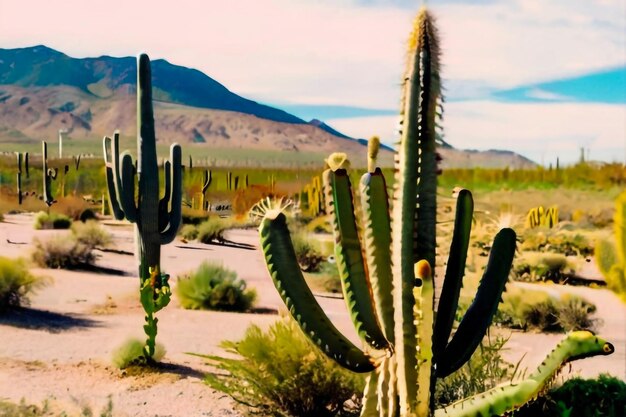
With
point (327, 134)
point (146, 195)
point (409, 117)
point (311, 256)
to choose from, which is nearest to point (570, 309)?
point (146, 195)

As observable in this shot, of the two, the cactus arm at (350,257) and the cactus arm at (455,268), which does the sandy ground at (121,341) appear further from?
the cactus arm at (350,257)

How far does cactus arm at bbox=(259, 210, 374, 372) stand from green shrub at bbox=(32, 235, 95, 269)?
15.7m

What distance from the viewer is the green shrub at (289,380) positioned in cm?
855

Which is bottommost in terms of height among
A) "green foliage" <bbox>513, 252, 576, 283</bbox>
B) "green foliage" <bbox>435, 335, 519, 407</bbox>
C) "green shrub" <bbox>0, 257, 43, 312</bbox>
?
"green foliage" <bbox>513, 252, 576, 283</bbox>

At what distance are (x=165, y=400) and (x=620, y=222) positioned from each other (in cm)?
579

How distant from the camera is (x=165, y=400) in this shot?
993cm

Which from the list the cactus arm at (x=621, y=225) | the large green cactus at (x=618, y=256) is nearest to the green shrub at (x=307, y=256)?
the large green cactus at (x=618, y=256)

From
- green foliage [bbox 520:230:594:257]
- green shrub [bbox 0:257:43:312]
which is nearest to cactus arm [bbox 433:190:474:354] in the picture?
green shrub [bbox 0:257:43:312]

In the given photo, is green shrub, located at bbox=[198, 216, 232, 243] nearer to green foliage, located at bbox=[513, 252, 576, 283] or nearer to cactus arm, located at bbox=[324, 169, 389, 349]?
green foliage, located at bbox=[513, 252, 576, 283]

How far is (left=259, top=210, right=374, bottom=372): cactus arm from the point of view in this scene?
6.35 meters

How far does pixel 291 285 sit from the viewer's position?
6387 mm

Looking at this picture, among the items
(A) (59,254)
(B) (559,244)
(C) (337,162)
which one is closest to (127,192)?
(A) (59,254)

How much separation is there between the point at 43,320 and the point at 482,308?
10.1 m

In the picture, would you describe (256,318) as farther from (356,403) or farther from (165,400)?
(356,403)
